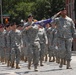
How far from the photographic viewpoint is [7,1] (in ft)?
266

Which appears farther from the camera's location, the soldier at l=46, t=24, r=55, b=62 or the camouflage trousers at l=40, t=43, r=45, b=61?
the soldier at l=46, t=24, r=55, b=62

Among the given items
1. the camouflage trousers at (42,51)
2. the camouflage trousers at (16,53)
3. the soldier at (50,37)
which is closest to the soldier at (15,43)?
the camouflage trousers at (16,53)

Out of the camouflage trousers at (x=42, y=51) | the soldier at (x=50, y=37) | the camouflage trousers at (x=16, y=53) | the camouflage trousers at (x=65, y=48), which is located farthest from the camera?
the soldier at (x=50, y=37)

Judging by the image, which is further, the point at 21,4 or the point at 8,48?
the point at 21,4

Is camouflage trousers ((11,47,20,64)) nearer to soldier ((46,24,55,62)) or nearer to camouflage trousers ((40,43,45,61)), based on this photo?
camouflage trousers ((40,43,45,61))

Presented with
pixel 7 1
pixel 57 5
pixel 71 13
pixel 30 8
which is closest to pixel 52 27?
pixel 71 13

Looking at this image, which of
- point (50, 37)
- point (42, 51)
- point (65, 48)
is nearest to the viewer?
point (65, 48)

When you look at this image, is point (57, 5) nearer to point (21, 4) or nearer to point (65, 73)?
point (21, 4)

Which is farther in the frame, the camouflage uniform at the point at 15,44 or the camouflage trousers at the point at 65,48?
the camouflage uniform at the point at 15,44

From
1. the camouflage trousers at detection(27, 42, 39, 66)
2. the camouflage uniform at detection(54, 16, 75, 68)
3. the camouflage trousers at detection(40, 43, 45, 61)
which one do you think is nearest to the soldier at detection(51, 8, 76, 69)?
the camouflage uniform at detection(54, 16, 75, 68)

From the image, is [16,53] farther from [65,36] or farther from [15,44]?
[65,36]

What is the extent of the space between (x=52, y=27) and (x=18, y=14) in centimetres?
5302

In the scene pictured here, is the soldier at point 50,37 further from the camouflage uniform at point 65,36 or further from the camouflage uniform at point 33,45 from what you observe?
the camouflage uniform at point 33,45

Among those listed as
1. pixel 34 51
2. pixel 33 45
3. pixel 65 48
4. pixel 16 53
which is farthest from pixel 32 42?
pixel 16 53
